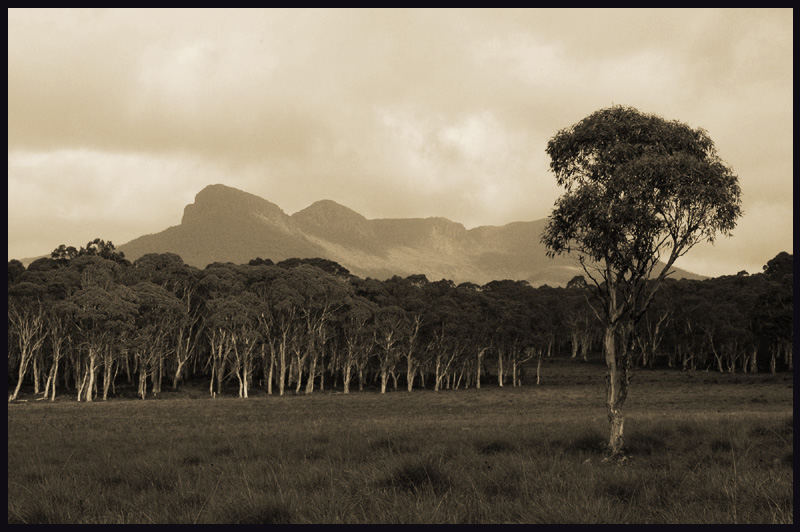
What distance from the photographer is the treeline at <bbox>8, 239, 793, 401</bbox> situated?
5916cm

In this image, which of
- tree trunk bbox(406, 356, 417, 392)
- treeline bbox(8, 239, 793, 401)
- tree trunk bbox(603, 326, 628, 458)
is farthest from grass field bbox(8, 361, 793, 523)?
tree trunk bbox(406, 356, 417, 392)

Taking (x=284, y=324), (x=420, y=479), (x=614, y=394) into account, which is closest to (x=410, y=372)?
(x=284, y=324)

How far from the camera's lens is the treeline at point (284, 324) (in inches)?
2329

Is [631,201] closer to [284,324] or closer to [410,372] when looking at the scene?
[284,324]

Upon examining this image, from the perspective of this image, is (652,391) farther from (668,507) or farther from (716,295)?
(668,507)

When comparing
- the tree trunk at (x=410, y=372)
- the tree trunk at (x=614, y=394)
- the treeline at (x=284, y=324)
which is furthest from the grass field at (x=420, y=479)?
the tree trunk at (x=410, y=372)

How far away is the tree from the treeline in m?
33.0

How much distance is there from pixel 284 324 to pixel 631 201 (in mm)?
57039

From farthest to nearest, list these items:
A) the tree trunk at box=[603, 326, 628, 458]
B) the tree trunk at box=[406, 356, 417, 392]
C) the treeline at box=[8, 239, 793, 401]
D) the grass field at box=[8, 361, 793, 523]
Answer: the tree trunk at box=[406, 356, 417, 392], the treeline at box=[8, 239, 793, 401], the tree trunk at box=[603, 326, 628, 458], the grass field at box=[8, 361, 793, 523]

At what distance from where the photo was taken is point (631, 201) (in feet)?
54.0

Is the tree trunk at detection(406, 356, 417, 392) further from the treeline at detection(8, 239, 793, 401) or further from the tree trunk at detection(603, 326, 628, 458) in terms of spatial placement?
the tree trunk at detection(603, 326, 628, 458)

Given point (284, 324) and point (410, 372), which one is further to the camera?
point (410, 372)

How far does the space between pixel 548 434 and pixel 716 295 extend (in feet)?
307
